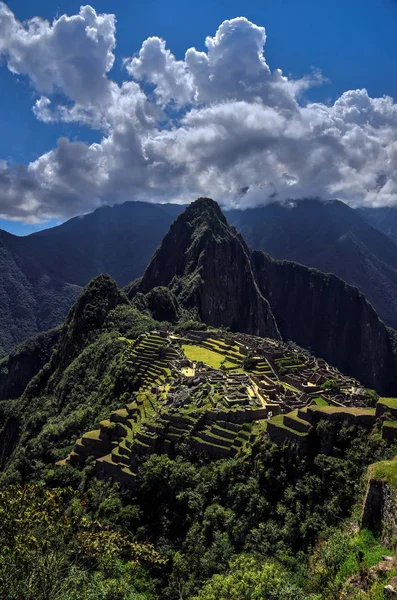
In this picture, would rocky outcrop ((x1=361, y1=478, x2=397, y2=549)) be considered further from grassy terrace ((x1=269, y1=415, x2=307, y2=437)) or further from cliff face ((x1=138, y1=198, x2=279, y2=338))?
cliff face ((x1=138, y1=198, x2=279, y2=338))

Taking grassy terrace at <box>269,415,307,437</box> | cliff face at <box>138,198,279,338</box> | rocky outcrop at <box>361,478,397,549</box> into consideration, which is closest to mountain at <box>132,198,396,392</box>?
cliff face at <box>138,198,279,338</box>

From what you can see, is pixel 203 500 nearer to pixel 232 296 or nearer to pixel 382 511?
pixel 382 511

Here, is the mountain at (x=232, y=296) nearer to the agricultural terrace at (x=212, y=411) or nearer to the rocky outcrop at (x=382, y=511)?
the agricultural terrace at (x=212, y=411)

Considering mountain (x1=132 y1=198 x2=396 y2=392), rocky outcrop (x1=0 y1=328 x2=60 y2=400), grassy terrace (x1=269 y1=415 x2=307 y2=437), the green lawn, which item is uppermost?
mountain (x1=132 y1=198 x2=396 y2=392)

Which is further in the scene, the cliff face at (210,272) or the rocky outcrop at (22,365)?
the cliff face at (210,272)

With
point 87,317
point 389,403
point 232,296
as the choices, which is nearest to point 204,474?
point 389,403

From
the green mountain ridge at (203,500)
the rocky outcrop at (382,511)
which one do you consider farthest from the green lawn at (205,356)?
the rocky outcrop at (382,511)

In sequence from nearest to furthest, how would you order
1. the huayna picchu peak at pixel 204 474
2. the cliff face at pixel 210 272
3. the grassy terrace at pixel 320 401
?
the huayna picchu peak at pixel 204 474
the grassy terrace at pixel 320 401
the cliff face at pixel 210 272

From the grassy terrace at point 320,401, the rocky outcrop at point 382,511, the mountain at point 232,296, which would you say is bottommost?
the rocky outcrop at point 382,511
